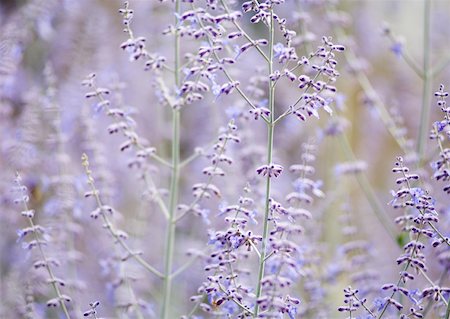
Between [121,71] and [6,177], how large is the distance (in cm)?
129

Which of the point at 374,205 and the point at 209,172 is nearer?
the point at 209,172

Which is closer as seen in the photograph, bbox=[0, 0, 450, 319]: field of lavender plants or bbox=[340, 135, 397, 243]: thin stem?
bbox=[0, 0, 450, 319]: field of lavender plants

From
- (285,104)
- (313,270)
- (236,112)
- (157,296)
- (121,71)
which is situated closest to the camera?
(236,112)

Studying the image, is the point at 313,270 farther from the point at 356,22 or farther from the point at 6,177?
the point at 356,22

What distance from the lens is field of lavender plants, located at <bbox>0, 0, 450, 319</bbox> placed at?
103cm

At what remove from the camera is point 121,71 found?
3.03 metres

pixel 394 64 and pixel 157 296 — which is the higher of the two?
pixel 394 64

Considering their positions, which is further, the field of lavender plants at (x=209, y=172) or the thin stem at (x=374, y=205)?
the thin stem at (x=374, y=205)

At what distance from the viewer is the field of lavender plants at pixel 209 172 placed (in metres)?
1.03

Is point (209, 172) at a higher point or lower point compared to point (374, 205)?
lower

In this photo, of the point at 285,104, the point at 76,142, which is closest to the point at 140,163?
the point at 76,142

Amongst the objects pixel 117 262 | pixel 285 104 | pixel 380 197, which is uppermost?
pixel 285 104

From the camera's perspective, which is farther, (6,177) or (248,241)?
(6,177)

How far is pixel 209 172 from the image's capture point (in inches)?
48.3
